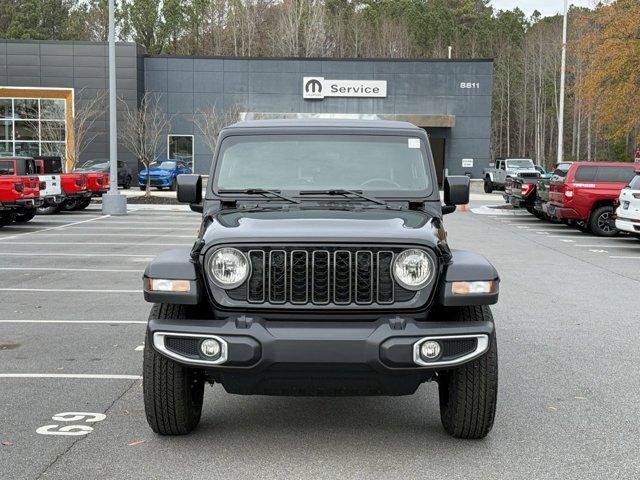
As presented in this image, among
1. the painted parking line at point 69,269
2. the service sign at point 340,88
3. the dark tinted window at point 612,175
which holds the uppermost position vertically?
the service sign at point 340,88

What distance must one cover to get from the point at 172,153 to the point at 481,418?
44.4 m

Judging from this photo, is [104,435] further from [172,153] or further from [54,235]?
[172,153]

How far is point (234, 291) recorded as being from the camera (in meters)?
4.70

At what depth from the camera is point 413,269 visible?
4.69 m

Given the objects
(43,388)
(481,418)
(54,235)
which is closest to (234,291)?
(481,418)

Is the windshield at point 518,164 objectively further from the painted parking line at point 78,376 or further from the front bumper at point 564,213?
the painted parking line at point 78,376

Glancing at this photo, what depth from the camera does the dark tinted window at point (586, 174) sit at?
20.4 metres

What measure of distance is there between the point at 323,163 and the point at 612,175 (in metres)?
16.0

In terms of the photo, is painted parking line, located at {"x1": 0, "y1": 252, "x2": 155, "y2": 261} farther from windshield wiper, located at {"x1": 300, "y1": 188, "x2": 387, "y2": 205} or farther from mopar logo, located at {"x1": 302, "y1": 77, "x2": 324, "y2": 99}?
mopar logo, located at {"x1": 302, "y1": 77, "x2": 324, "y2": 99}

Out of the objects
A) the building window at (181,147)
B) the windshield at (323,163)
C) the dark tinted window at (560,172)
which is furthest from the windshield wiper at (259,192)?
the building window at (181,147)

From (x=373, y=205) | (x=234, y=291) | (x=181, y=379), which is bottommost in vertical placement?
(x=181, y=379)

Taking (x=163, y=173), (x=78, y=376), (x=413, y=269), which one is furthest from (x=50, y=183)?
(x=413, y=269)

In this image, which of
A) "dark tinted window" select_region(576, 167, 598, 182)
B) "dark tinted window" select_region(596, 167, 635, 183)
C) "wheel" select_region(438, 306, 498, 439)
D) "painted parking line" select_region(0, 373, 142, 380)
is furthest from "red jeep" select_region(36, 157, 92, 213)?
"wheel" select_region(438, 306, 498, 439)

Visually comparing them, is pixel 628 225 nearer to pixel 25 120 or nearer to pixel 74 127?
pixel 74 127
